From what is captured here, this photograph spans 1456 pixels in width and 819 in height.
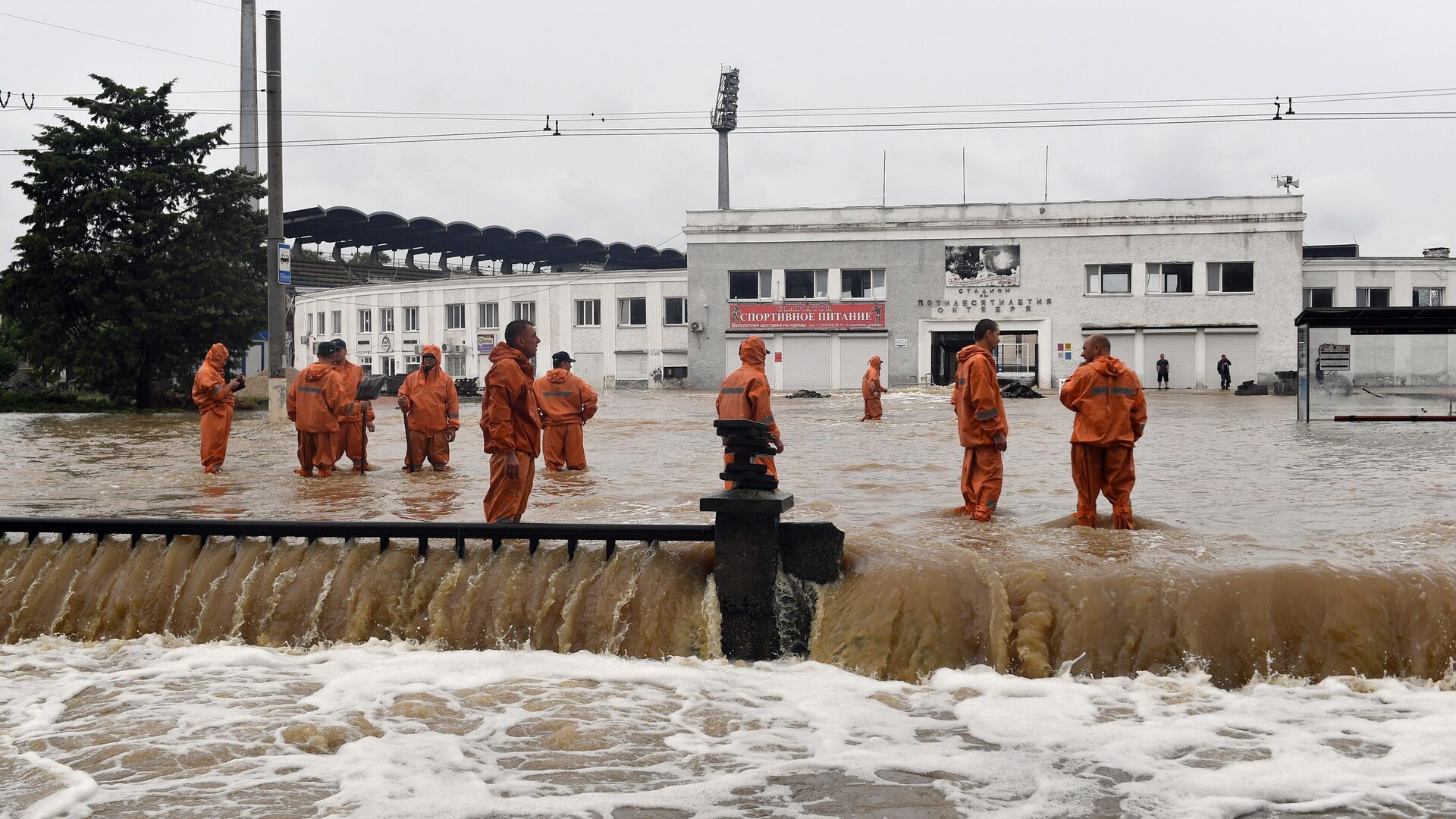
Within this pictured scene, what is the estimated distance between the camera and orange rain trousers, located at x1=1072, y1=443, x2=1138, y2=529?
9273mm

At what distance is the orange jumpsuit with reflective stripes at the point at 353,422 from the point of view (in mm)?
13859

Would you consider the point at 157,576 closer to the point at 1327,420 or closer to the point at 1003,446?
the point at 1003,446

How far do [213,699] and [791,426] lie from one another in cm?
1770

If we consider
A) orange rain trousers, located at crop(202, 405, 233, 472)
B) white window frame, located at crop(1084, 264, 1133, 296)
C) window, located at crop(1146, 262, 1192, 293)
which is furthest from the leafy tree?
window, located at crop(1146, 262, 1192, 293)

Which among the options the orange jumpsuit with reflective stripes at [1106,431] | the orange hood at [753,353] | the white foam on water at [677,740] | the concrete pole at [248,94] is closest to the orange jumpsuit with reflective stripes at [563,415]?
the orange hood at [753,353]

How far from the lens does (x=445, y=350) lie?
5684 centimetres

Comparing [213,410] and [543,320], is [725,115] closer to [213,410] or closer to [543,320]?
[543,320]

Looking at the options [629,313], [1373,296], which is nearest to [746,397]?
[629,313]

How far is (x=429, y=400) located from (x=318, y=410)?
48.7 inches

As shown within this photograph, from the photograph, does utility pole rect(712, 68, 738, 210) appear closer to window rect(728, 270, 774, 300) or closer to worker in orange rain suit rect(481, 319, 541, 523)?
window rect(728, 270, 774, 300)

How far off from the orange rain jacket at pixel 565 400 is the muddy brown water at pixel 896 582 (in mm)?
1820

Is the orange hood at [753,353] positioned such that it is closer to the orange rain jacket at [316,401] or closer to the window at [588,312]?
the orange rain jacket at [316,401]

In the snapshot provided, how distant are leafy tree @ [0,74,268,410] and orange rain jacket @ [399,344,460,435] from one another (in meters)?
19.2

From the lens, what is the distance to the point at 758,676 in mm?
7160
